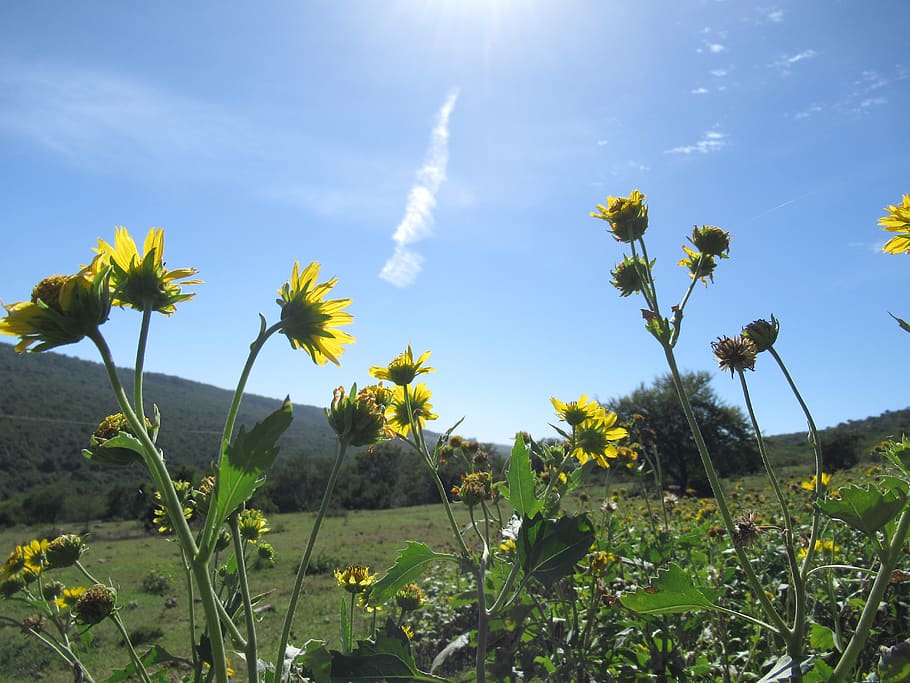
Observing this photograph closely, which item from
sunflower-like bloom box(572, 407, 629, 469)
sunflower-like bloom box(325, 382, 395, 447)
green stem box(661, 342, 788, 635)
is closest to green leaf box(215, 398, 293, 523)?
sunflower-like bloom box(325, 382, 395, 447)

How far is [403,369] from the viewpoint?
201cm

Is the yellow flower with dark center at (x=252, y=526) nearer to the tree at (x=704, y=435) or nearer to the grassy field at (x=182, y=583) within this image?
the grassy field at (x=182, y=583)

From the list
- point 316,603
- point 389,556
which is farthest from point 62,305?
point 389,556

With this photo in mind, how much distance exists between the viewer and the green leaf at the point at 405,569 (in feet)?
4.58

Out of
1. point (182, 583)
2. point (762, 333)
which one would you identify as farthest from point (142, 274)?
point (182, 583)

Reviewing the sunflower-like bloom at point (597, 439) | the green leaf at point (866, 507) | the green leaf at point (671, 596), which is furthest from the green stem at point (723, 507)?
the sunflower-like bloom at point (597, 439)

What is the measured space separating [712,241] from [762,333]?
2.14 feet

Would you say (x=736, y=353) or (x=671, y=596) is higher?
(x=736, y=353)

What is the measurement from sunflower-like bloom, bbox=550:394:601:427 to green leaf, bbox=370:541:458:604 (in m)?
0.91

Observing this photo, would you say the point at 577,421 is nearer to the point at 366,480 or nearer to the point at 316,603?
the point at 316,603

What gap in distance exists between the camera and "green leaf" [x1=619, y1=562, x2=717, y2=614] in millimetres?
1240

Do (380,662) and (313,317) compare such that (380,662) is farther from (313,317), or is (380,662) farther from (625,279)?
(625,279)

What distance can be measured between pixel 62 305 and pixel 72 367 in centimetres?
11622

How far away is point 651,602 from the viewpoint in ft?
4.09
